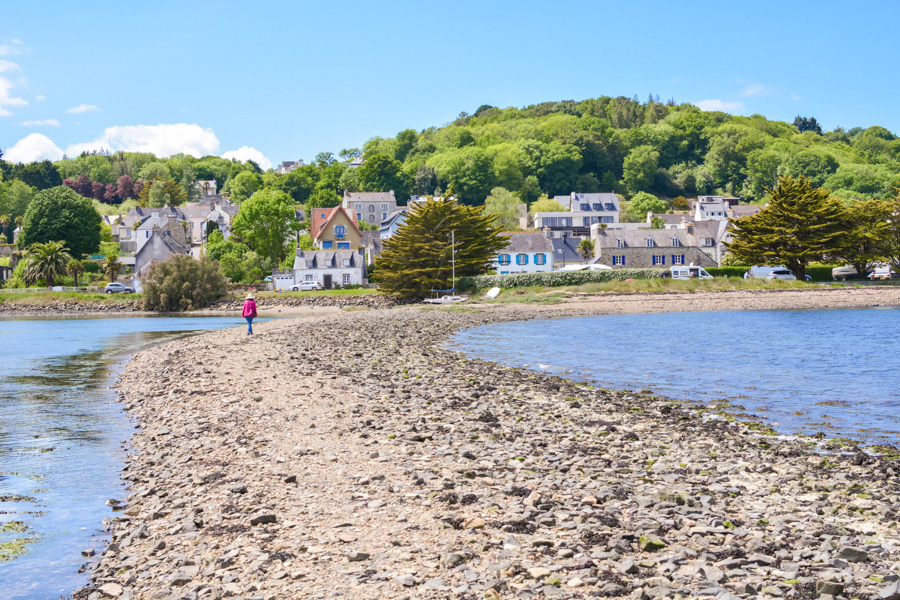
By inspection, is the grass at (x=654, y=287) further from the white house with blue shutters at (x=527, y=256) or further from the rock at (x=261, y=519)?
the rock at (x=261, y=519)

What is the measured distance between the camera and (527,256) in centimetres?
9312

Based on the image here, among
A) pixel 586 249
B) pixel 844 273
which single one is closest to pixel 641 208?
pixel 586 249

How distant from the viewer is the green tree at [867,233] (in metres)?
64.7

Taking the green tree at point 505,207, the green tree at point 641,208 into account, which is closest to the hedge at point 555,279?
the green tree at point 505,207

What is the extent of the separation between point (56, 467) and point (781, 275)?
6858cm

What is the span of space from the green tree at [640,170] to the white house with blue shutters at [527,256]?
103 meters

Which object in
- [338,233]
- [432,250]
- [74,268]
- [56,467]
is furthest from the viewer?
[338,233]

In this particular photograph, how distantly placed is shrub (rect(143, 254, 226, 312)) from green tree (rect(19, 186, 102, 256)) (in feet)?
108

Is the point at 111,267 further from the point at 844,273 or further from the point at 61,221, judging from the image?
the point at 844,273

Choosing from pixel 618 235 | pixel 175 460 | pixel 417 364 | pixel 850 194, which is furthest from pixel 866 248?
pixel 850 194

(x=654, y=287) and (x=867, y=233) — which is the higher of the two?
(x=867, y=233)

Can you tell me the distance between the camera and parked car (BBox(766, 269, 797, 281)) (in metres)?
67.2

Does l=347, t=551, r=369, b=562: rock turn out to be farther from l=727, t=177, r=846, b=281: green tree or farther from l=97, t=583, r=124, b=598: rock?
l=727, t=177, r=846, b=281: green tree

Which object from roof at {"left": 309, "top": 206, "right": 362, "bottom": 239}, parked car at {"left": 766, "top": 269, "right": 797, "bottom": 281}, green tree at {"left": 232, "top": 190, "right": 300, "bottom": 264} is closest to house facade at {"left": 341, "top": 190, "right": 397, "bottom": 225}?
roof at {"left": 309, "top": 206, "right": 362, "bottom": 239}
